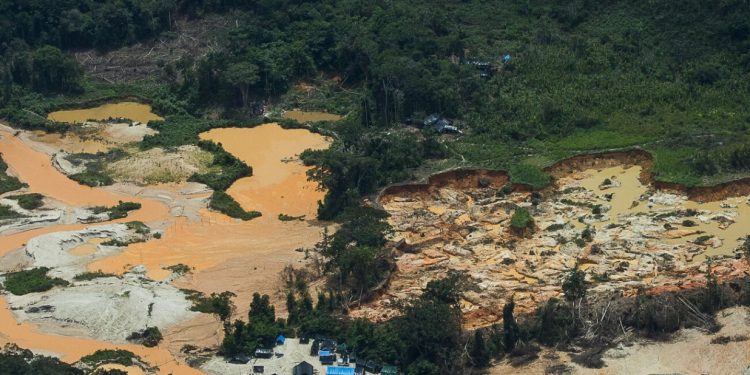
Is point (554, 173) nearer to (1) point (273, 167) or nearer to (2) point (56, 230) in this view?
(1) point (273, 167)

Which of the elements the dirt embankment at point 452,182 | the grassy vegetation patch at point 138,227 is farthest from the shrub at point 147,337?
the dirt embankment at point 452,182

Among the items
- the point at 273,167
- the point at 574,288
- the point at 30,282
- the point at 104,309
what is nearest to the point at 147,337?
the point at 104,309

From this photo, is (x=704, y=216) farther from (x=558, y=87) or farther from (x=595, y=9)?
(x=595, y=9)

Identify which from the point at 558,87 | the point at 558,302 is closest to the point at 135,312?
the point at 558,302

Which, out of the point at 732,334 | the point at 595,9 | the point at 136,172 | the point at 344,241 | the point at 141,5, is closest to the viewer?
the point at 732,334

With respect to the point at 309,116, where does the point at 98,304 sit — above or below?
below

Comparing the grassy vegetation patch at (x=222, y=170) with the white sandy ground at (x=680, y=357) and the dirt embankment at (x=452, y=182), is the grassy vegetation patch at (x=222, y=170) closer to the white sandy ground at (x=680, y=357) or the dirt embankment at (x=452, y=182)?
the dirt embankment at (x=452, y=182)

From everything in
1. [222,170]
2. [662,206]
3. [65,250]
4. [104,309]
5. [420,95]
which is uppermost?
[420,95]
